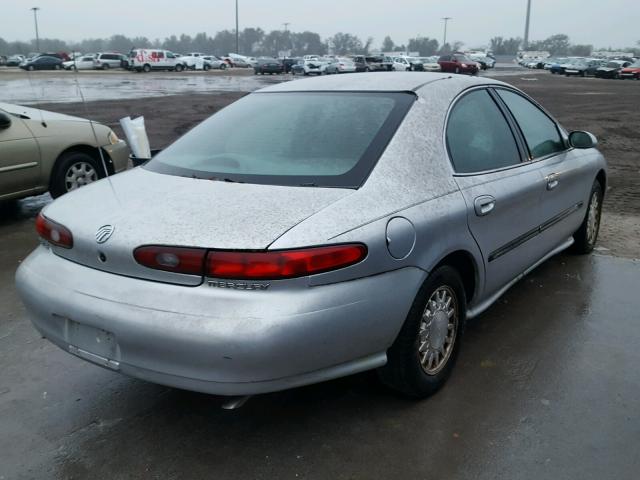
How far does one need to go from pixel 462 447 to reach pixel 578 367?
1.11 meters

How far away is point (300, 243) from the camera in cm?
240

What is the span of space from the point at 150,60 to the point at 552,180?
55.5 m

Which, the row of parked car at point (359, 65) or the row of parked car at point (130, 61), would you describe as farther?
the row of parked car at point (130, 61)

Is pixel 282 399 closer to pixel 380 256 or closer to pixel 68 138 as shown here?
pixel 380 256

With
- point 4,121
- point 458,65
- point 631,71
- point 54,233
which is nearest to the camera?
point 54,233

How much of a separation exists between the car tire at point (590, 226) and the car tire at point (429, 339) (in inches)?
96.4

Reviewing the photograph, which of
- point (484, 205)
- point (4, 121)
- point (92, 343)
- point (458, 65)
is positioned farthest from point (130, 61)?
point (92, 343)

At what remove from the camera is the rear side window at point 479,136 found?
3.38m

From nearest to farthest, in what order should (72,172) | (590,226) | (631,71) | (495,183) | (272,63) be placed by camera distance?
(495,183) < (590,226) < (72,172) < (631,71) < (272,63)

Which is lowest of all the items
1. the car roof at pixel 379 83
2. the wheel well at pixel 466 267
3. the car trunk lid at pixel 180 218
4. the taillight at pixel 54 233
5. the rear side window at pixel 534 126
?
the wheel well at pixel 466 267

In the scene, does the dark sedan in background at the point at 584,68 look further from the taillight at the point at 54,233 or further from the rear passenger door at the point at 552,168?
the taillight at the point at 54,233

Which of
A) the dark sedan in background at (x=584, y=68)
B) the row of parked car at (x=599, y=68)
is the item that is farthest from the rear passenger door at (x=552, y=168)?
the dark sedan in background at (x=584, y=68)

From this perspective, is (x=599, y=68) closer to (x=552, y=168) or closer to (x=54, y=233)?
(x=552, y=168)

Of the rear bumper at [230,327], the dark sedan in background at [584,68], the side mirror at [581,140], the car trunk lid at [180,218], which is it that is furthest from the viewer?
the dark sedan in background at [584,68]
